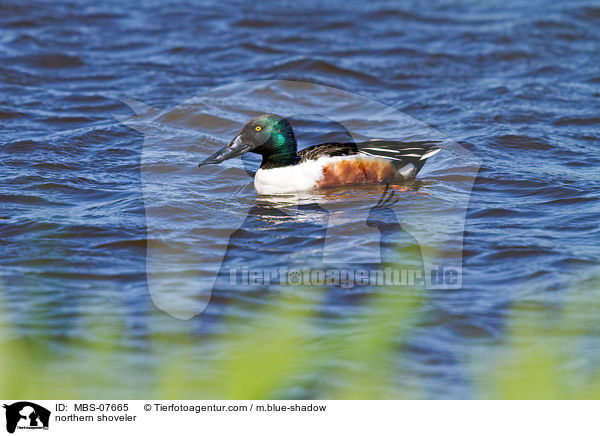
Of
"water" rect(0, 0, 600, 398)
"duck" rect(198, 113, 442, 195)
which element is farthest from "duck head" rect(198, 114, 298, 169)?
"water" rect(0, 0, 600, 398)

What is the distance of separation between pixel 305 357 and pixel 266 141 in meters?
3.80

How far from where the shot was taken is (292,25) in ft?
50.0

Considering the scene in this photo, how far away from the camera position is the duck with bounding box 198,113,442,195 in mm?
7980

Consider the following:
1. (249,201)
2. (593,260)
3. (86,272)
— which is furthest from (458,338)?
(249,201)

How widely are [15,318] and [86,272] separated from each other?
966 mm

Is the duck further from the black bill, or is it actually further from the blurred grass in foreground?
the blurred grass in foreground

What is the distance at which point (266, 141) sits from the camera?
8094 mm

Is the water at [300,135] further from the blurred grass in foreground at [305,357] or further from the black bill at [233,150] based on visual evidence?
the black bill at [233,150]

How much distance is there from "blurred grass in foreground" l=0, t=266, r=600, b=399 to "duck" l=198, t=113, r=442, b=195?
8.64 feet

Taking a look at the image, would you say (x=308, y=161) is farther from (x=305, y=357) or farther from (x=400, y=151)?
(x=305, y=357)

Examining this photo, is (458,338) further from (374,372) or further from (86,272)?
(86,272)
